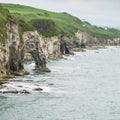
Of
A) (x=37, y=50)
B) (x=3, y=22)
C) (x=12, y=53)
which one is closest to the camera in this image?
(x=3, y=22)

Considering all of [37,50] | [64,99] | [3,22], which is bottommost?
[64,99]

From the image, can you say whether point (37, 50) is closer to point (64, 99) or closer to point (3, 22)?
point (3, 22)

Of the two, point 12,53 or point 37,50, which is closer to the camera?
point 12,53

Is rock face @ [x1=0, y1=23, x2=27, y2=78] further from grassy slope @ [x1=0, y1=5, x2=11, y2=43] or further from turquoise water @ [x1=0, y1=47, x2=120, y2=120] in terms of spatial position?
turquoise water @ [x1=0, y1=47, x2=120, y2=120]

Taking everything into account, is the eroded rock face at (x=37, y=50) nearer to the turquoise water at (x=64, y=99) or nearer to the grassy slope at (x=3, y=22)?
the turquoise water at (x=64, y=99)

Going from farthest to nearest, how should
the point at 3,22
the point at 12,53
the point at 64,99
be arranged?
the point at 12,53 < the point at 3,22 < the point at 64,99

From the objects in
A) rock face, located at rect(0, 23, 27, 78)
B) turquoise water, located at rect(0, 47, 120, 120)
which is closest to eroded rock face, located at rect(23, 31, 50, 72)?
rock face, located at rect(0, 23, 27, 78)

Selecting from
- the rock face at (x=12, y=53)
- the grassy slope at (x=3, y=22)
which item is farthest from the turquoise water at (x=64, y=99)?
the grassy slope at (x=3, y=22)

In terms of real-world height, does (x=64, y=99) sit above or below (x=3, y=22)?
below

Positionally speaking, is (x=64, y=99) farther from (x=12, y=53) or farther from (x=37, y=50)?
(x=37, y=50)

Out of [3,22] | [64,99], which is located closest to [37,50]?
[3,22]

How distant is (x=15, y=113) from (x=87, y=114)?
13.3 meters

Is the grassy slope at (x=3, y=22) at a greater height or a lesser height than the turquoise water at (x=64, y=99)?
greater

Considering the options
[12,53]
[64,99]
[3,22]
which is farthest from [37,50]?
[64,99]
